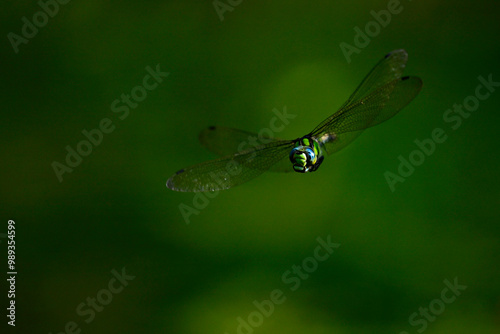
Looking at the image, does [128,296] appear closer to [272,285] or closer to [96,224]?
[96,224]

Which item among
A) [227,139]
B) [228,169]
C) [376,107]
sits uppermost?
[227,139]

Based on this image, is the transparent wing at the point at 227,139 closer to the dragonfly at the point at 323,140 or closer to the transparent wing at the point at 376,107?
the dragonfly at the point at 323,140

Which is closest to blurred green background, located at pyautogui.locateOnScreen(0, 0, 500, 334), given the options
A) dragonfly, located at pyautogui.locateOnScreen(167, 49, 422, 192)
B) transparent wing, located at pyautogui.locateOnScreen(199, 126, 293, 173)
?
transparent wing, located at pyautogui.locateOnScreen(199, 126, 293, 173)

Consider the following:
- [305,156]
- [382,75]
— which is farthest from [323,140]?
[382,75]

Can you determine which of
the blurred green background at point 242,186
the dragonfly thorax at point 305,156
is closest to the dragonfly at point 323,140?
the dragonfly thorax at point 305,156

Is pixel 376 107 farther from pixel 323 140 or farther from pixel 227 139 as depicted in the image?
pixel 227 139

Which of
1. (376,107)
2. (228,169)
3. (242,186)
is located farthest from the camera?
(242,186)

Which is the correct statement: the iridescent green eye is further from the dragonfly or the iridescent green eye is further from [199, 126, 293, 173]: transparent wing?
[199, 126, 293, 173]: transparent wing
